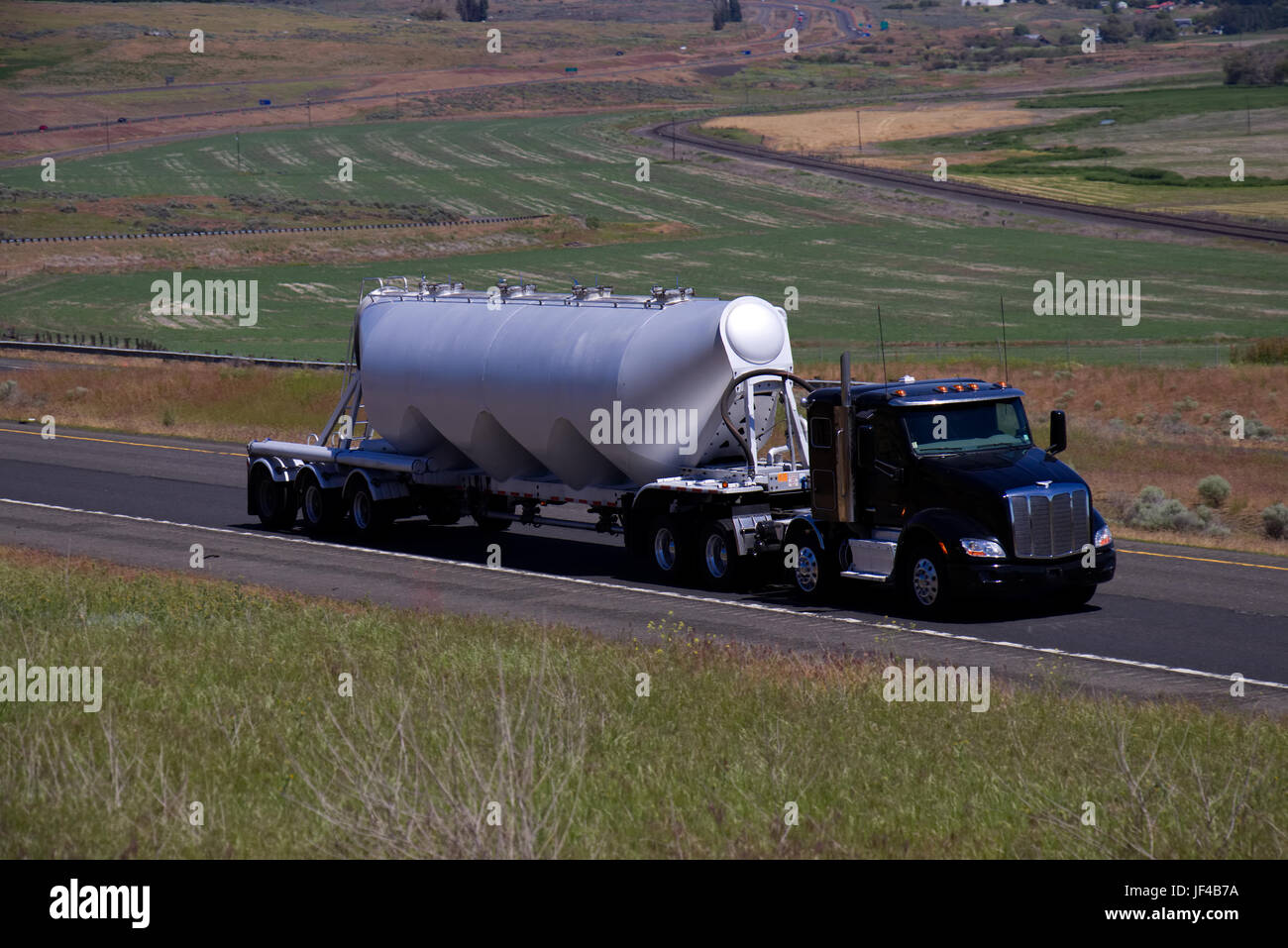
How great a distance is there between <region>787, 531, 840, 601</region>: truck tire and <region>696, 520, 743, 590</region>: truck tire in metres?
0.88

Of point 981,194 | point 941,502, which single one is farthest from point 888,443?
point 981,194

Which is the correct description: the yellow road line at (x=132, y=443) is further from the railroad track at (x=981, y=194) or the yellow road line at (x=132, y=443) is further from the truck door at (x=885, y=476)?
the railroad track at (x=981, y=194)

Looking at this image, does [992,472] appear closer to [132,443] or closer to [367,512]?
[367,512]

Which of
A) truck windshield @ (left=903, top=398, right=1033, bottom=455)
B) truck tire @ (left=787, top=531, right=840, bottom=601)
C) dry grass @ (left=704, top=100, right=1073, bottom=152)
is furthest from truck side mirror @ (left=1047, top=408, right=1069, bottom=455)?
dry grass @ (left=704, top=100, right=1073, bottom=152)

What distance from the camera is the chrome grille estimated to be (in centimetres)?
1938

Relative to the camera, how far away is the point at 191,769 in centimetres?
1040

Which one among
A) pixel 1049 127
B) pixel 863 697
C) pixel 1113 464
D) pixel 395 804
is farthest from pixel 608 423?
pixel 1049 127

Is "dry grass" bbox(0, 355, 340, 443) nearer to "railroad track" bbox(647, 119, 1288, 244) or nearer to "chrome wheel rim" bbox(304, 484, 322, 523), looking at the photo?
"chrome wheel rim" bbox(304, 484, 322, 523)

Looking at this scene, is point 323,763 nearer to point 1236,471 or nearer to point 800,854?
point 800,854

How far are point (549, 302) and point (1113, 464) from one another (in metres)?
16.9

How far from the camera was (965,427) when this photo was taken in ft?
68.4

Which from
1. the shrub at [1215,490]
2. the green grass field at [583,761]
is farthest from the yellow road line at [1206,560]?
the green grass field at [583,761]

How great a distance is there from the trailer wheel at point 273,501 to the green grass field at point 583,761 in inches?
542

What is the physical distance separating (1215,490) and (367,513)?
17.3 m
